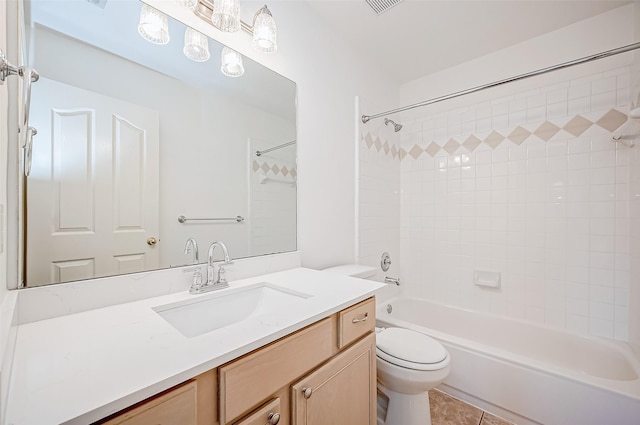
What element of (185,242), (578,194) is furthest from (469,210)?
(185,242)

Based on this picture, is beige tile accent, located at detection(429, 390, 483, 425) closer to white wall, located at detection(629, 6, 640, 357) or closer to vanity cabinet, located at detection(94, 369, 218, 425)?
white wall, located at detection(629, 6, 640, 357)

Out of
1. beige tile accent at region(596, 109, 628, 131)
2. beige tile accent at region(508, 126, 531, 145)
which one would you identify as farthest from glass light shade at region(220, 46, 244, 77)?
beige tile accent at region(596, 109, 628, 131)

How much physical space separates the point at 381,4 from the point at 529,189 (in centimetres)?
166

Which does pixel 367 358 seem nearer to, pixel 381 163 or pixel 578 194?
pixel 381 163

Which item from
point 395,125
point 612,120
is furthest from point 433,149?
point 612,120

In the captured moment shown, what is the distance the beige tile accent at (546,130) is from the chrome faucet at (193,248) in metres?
2.39

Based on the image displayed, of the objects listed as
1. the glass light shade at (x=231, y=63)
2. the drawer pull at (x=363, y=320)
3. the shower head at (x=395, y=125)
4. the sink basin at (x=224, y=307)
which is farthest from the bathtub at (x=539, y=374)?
the glass light shade at (x=231, y=63)

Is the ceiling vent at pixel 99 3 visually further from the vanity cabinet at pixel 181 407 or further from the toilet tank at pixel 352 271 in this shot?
the toilet tank at pixel 352 271

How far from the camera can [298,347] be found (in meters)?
0.79

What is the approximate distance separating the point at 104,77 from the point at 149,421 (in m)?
1.04

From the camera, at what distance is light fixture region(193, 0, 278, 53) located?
1.12m

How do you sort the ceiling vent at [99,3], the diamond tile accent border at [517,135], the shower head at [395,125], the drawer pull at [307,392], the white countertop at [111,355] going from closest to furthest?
1. the white countertop at [111,355]
2. the drawer pull at [307,392]
3. the ceiling vent at [99,3]
4. the diamond tile accent border at [517,135]
5. the shower head at [395,125]

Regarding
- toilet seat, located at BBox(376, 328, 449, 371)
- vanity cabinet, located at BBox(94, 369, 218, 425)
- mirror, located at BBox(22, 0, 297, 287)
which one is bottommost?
toilet seat, located at BBox(376, 328, 449, 371)

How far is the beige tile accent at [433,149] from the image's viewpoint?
2408 millimetres
